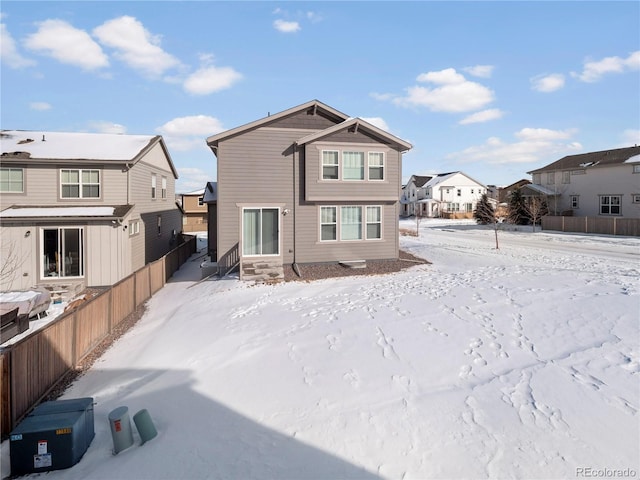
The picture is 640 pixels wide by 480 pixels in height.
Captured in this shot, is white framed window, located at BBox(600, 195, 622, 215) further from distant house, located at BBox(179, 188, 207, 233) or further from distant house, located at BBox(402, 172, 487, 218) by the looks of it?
distant house, located at BBox(179, 188, 207, 233)

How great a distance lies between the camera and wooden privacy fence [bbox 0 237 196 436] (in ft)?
21.9

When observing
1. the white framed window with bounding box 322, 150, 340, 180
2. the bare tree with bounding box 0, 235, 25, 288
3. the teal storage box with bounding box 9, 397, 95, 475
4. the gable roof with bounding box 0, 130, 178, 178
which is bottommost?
the teal storage box with bounding box 9, 397, 95, 475

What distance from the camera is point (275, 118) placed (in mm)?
→ 16984

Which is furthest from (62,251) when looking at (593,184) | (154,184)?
(593,184)

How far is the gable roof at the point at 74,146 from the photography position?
18.2m

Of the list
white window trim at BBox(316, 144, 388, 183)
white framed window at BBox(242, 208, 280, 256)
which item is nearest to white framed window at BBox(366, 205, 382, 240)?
white window trim at BBox(316, 144, 388, 183)

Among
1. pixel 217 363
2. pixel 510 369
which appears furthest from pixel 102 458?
pixel 510 369

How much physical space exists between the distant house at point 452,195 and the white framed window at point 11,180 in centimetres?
5690

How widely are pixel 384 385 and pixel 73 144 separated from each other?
64.9ft

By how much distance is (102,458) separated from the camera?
5867mm

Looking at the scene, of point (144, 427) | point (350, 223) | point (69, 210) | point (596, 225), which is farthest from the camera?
point (596, 225)

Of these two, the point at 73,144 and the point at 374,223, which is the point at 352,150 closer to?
the point at 374,223

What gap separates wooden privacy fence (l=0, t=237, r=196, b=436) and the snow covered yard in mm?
571

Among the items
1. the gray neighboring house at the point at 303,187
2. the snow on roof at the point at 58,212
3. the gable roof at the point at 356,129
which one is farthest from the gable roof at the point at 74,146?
the gable roof at the point at 356,129
